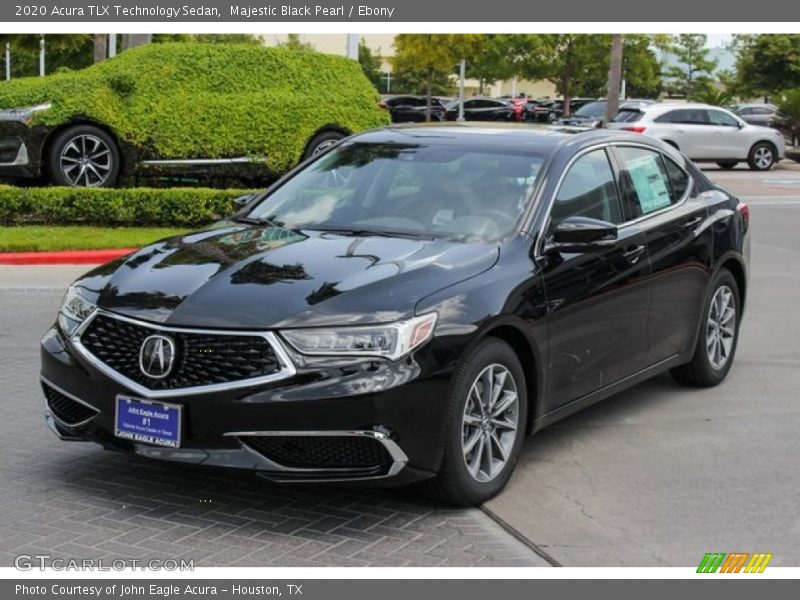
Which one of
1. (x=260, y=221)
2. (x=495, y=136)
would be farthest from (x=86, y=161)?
(x=495, y=136)

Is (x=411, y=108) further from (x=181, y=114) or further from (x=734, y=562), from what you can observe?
(x=734, y=562)

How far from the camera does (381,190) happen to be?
6688mm

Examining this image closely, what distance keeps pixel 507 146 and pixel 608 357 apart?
4.00ft

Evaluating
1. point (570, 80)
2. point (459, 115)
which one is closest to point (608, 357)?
point (459, 115)

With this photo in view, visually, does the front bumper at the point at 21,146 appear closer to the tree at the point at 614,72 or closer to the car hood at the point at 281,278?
the car hood at the point at 281,278

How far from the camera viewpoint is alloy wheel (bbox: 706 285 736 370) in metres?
7.98

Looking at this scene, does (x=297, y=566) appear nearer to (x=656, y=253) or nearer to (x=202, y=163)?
(x=656, y=253)

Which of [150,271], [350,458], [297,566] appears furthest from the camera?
[150,271]

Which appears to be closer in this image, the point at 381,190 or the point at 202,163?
the point at 381,190

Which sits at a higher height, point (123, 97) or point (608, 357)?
point (123, 97)

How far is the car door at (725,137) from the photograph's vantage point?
30.3 metres

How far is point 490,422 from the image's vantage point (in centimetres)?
573

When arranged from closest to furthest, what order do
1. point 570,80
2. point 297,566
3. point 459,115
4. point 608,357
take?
point 297,566 < point 608,357 < point 459,115 < point 570,80

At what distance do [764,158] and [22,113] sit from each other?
68.2 ft
